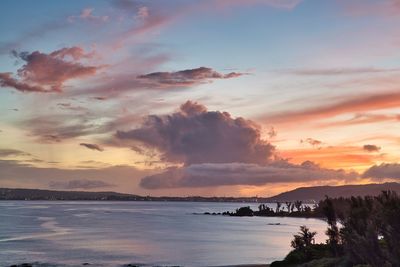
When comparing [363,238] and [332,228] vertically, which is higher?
[363,238]

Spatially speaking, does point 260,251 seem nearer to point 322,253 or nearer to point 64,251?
point 322,253

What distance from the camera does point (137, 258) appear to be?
95.3 m

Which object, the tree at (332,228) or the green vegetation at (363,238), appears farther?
the tree at (332,228)

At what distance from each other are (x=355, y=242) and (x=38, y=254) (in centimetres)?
6825

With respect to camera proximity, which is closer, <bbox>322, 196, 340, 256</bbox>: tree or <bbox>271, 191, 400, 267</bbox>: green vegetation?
<bbox>271, 191, 400, 267</bbox>: green vegetation

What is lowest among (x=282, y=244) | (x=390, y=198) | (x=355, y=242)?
(x=282, y=244)

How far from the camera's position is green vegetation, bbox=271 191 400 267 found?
1850 inches

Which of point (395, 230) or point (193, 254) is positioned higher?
point (395, 230)

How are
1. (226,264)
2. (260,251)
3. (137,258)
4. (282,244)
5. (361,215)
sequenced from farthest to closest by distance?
(282,244)
(260,251)
(137,258)
(226,264)
(361,215)

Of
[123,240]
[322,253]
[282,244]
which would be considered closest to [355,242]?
[322,253]

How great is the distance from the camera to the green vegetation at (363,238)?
47000 millimetres

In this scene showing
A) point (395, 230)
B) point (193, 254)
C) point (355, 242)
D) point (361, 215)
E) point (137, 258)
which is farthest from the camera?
point (193, 254)

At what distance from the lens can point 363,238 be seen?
169 ft

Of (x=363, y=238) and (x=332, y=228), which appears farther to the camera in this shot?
(x=332, y=228)
